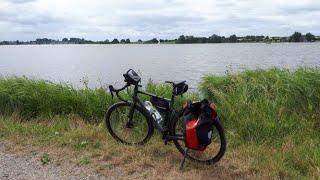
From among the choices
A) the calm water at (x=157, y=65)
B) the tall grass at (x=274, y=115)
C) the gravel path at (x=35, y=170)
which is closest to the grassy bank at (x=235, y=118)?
the tall grass at (x=274, y=115)

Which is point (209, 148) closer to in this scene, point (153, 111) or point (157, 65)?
point (153, 111)

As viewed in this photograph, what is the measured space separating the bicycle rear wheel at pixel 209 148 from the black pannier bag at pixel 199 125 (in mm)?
199

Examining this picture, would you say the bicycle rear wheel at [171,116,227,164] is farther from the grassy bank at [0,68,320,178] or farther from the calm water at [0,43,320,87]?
the calm water at [0,43,320,87]

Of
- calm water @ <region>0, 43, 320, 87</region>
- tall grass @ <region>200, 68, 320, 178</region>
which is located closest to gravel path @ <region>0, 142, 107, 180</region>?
tall grass @ <region>200, 68, 320, 178</region>

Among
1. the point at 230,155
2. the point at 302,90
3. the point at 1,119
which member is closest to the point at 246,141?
the point at 230,155

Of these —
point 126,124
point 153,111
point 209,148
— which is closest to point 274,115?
point 209,148

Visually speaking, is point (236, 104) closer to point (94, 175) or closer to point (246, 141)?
point (246, 141)

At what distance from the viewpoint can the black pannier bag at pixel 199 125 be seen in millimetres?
5531

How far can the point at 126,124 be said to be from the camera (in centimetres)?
697

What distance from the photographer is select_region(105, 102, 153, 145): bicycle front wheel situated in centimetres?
684

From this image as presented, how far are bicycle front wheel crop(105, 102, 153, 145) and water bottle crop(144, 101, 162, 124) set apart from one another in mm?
135

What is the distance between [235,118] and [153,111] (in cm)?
157

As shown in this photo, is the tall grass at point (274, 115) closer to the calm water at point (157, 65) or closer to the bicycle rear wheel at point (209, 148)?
the bicycle rear wheel at point (209, 148)

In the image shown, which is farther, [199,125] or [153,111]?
[153,111]
